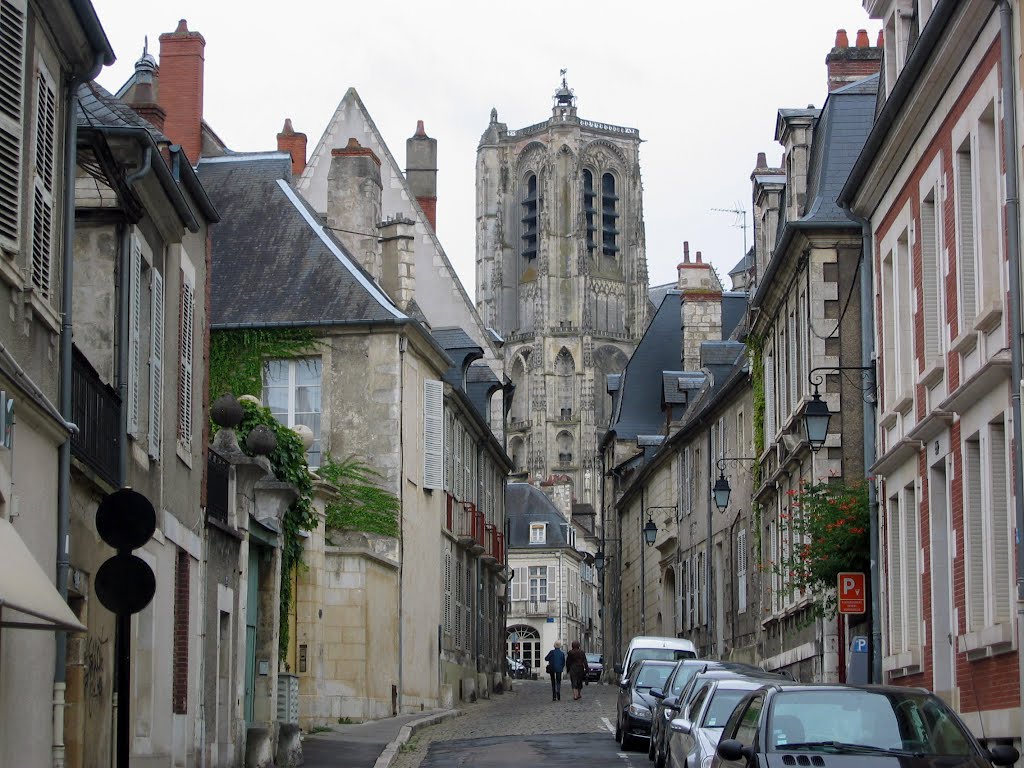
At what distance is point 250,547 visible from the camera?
20.7 m

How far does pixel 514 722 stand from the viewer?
96.7 feet

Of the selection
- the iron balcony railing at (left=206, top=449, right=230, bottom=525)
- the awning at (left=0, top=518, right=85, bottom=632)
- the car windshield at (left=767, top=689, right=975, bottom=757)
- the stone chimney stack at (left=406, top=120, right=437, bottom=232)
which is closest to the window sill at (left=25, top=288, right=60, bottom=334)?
the awning at (left=0, top=518, right=85, bottom=632)

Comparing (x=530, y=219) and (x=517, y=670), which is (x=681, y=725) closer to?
Answer: (x=517, y=670)

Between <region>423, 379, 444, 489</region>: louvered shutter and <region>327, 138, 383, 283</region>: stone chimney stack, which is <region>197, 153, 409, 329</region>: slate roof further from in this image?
<region>423, 379, 444, 489</region>: louvered shutter

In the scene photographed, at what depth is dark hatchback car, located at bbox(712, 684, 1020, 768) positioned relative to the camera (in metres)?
10.4

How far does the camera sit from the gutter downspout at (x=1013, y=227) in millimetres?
13648

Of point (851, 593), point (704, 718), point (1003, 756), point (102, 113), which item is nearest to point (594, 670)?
point (851, 593)

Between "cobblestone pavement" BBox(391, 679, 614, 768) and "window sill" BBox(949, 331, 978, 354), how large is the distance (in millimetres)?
7493

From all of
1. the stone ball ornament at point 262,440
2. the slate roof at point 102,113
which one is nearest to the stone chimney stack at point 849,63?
the stone ball ornament at point 262,440

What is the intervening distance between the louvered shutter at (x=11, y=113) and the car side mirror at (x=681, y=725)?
7624 mm

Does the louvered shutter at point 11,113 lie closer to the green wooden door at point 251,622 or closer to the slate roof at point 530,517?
the green wooden door at point 251,622

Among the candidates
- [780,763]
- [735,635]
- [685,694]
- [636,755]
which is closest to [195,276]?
[685,694]

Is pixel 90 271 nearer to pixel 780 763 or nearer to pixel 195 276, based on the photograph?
pixel 195 276

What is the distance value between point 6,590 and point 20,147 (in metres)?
3.11
